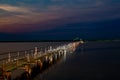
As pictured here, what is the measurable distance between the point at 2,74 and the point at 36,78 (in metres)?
10.9

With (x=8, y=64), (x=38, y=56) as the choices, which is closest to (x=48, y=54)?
(x=38, y=56)

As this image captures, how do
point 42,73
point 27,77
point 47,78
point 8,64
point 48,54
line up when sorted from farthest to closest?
point 48,54, point 42,73, point 47,78, point 27,77, point 8,64

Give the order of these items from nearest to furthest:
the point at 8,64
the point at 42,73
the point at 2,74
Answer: the point at 2,74 → the point at 8,64 → the point at 42,73

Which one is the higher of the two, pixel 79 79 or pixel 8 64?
pixel 8 64

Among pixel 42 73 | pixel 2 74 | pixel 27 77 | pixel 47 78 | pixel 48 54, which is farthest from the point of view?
pixel 48 54

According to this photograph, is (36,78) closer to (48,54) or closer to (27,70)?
(27,70)

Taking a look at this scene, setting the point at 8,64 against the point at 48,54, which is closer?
the point at 8,64

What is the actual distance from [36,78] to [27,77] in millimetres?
1624

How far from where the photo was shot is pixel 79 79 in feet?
121

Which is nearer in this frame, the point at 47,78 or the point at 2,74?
the point at 2,74

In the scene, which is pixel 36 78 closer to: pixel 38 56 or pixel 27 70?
pixel 27 70

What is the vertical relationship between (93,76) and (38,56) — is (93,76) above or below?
below

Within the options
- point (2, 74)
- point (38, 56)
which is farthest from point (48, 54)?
point (2, 74)

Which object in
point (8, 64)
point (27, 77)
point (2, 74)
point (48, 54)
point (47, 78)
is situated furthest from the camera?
point (48, 54)
